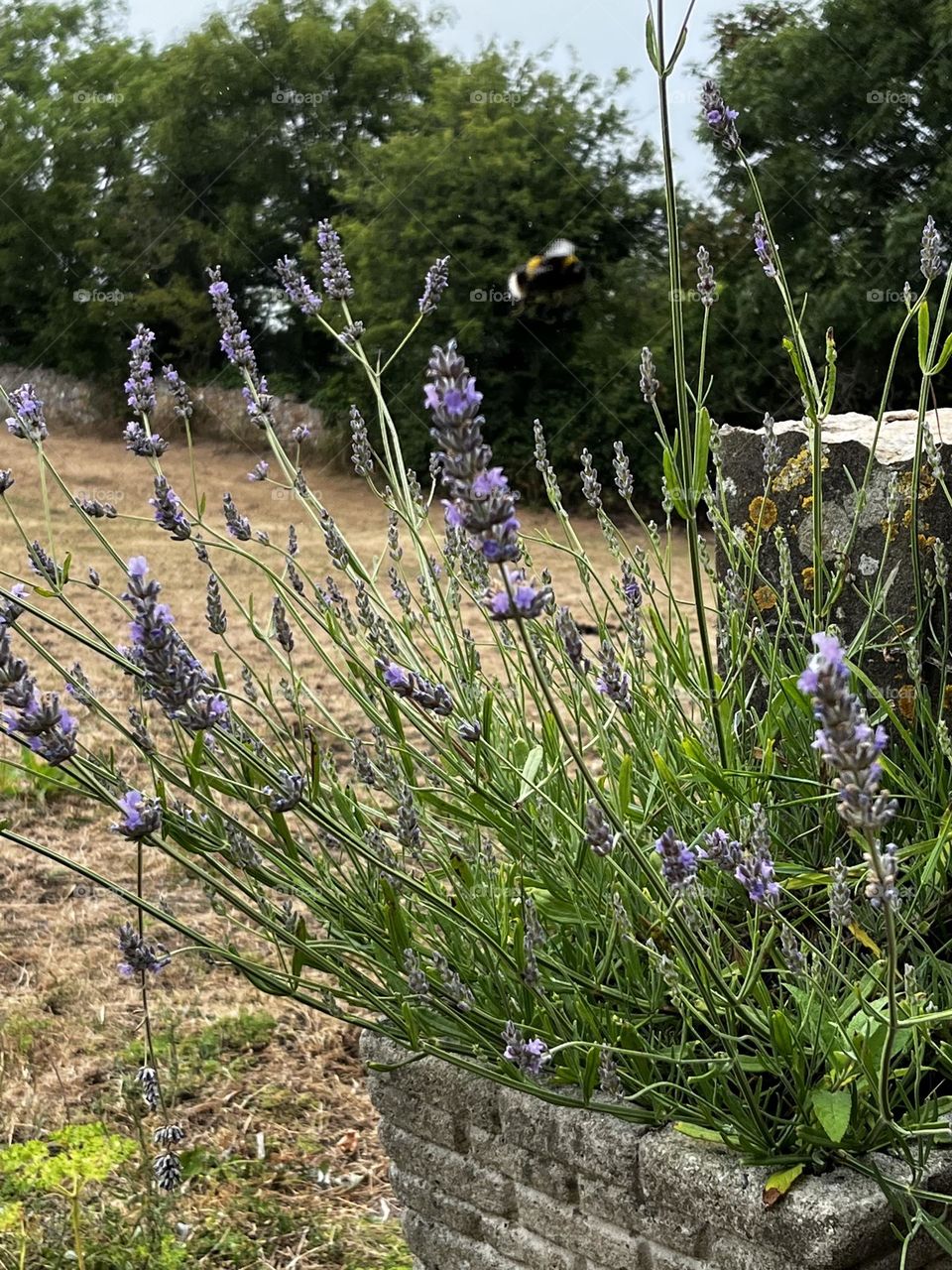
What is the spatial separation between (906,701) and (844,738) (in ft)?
5.63

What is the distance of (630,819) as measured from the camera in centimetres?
204

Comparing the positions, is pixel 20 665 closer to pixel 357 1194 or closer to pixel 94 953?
pixel 357 1194

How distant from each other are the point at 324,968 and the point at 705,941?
566mm

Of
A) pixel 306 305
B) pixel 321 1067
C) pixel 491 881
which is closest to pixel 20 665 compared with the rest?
pixel 491 881

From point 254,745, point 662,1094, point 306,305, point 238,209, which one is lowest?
point 662,1094

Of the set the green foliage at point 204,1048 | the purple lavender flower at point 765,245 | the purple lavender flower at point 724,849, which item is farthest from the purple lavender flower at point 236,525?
the green foliage at point 204,1048

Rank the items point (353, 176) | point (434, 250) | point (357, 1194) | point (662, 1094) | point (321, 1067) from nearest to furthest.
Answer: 1. point (662, 1094)
2. point (357, 1194)
3. point (321, 1067)
4. point (434, 250)
5. point (353, 176)

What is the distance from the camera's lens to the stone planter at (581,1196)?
1636mm
